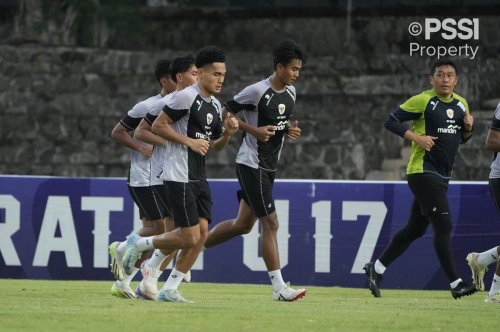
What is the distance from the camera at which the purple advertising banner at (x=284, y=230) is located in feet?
59.6

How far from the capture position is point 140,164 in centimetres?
1489

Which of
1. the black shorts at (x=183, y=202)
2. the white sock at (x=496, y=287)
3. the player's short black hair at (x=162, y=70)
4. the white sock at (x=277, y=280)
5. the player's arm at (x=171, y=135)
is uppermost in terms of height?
→ the player's short black hair at (x=162, y=70)

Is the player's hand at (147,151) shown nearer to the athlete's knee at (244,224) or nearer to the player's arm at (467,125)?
the athlete's knee at (244,224)

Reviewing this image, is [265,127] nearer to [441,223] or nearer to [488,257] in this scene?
[441,223]

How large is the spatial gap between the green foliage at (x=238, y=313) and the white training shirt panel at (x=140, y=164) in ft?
4.21

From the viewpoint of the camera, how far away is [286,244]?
1853cm

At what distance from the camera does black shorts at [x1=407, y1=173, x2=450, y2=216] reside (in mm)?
14414

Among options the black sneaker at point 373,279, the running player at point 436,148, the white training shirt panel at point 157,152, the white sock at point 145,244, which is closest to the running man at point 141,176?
the white training shirt panel at point 157,152

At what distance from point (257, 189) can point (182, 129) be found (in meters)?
1.39

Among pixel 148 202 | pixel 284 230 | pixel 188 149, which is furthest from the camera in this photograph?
pixel 284 230

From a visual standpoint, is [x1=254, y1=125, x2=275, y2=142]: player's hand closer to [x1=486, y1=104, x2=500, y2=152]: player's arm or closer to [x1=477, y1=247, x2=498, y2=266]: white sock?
[x1=486, y1=104, x2=500, y2=152]: player's arm

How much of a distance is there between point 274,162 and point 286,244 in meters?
4.57

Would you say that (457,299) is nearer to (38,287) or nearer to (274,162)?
(274,162)

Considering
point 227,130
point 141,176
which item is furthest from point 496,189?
point 141,176
